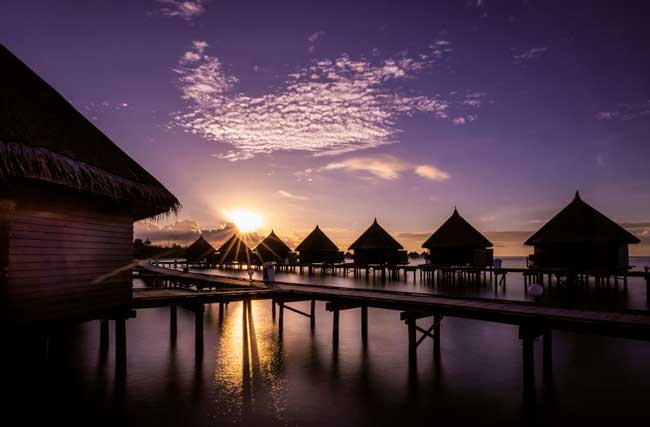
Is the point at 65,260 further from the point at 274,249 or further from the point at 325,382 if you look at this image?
the point at 274,249

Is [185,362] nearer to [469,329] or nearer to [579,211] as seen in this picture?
[469,329]

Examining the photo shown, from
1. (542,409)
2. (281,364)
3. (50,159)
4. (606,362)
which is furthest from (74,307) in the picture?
(606,362)

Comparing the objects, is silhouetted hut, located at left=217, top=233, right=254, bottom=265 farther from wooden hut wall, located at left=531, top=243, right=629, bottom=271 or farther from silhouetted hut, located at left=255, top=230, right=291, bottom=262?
wooden hut wall, located at left=531, top=243, right=629, bottom=271

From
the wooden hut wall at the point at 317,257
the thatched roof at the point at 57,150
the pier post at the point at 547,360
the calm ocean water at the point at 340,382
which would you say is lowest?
the calm ocean water at the point at 340,382

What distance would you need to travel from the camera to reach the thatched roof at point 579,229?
25.1 metres

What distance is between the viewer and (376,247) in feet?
130

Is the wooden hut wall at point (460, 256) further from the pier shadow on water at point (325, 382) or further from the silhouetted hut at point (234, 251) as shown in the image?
the silhouetted hut at point (234, 251)

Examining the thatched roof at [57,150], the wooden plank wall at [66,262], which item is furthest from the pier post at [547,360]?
the wooden plank wall at [66,262]

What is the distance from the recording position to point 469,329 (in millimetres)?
17516

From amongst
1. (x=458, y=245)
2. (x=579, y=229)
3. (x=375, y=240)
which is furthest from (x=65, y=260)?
(x=375, y=240)

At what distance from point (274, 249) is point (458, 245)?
26.4 metres

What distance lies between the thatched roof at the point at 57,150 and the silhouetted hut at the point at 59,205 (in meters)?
0.02

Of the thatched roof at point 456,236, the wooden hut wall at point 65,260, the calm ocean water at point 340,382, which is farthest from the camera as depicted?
the thatched roof at point 456,236

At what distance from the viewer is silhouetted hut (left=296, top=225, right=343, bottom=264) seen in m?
46.5
